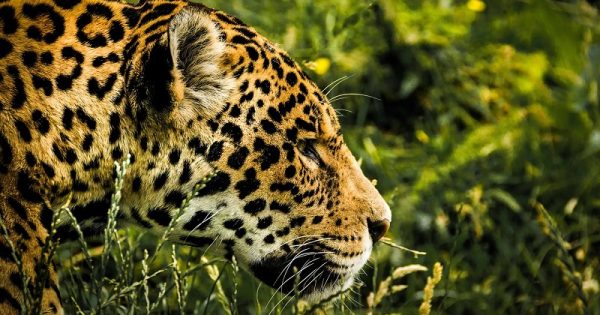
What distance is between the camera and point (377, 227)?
3707mm

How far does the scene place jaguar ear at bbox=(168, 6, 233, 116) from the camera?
10.2 ft

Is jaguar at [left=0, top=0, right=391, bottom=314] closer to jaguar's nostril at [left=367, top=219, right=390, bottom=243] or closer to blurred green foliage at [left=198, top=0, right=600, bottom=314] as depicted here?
jaguar's nostril at [left=367, top=219, right=390, bottom=243]

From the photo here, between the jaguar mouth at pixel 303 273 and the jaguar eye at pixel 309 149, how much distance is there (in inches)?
13.9

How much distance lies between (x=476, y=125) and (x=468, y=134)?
0.33 m

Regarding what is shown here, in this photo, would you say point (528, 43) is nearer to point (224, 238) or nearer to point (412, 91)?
point (412, 91)

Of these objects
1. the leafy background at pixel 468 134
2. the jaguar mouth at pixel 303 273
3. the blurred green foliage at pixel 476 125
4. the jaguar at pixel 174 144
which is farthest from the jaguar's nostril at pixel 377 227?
the blurred green foliage at pixel 476 125

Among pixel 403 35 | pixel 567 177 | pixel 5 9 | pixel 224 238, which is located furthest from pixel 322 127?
pixel 403 35

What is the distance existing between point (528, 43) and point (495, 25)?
0.29 m

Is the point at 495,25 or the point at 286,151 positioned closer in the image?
the point at 286,151

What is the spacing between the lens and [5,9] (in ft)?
10.2

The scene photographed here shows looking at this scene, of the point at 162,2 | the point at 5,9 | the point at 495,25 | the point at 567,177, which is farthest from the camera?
the point at 495,25

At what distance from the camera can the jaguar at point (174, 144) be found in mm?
2979

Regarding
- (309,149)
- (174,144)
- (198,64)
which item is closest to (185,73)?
(198,64)

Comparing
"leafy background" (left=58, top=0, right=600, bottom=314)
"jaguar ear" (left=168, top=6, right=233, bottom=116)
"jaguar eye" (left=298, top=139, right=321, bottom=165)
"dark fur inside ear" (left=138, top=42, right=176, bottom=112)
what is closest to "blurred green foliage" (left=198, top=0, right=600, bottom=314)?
"leafy background" (left=58, top=0, right=600, bottom=314)
